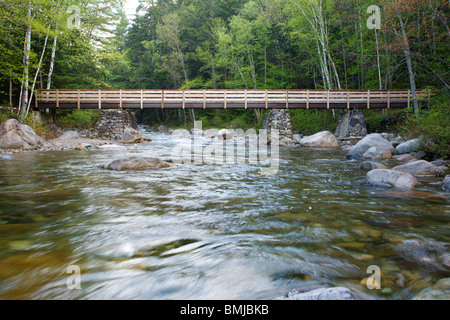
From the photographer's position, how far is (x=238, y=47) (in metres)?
28.1

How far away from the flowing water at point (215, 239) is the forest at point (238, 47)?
7150mm

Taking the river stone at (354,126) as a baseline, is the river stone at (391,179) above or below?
below

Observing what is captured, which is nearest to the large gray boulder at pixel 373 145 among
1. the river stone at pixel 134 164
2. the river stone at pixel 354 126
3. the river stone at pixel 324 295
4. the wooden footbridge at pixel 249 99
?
the river stone at pixel 354 126

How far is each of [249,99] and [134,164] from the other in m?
12.9

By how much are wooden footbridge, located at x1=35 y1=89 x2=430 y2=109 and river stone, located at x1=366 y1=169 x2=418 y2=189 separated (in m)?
13.9

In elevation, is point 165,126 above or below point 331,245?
above

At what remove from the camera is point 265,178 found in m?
6.54

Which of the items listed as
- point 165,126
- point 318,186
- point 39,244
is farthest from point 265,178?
point 165,126

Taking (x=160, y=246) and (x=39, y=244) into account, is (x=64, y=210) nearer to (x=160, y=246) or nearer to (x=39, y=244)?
(x=39, y=244)

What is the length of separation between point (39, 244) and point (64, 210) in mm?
1218

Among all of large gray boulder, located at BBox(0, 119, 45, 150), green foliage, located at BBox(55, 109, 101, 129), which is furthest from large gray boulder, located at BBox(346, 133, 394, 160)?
green foliage, located at BBox(55, 109, 101, 129)

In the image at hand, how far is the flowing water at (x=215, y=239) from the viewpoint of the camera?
2205mm

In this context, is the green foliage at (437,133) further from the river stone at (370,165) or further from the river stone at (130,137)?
the river stone at (130,137)

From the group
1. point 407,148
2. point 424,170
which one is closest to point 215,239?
point 424,170
